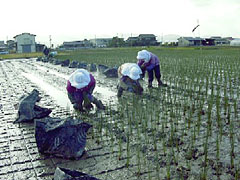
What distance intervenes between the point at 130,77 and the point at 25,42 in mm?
49035

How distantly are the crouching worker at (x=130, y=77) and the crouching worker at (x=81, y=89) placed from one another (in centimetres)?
107

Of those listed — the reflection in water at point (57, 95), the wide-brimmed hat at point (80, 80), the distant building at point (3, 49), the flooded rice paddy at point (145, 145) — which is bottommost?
the flooded rice paddy at point (145, 145)

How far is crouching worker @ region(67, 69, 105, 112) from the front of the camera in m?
5.28

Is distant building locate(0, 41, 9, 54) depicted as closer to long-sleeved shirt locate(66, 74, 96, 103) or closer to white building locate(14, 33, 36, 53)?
white building locate(14, 33, 36, 53)

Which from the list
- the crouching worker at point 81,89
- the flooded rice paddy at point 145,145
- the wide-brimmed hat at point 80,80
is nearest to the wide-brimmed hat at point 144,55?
the flooded rice paddy at point 145,145

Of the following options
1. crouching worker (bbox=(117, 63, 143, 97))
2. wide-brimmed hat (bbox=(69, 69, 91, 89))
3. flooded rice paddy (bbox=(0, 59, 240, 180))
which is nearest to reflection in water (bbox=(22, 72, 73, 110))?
flooded rice paddy (bbox=(0, 59, 240, 180))

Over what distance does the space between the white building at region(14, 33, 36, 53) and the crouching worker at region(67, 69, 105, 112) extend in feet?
152

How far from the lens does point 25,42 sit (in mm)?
51312

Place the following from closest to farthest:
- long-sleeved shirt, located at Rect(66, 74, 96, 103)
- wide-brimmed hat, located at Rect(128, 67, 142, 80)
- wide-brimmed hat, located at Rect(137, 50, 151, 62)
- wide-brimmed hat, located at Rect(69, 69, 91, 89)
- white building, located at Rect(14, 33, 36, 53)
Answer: wide-brimmed hat, located at Rect(69, 69, 91, 89)
long-sleeved shirt, located at Rect(66, 74, 96, 103)
wide-brimmed hat, located at Rect(128, 67, 142, 80)
wide-brimmed hat, located at Rect(137, 50, 151, 62)
white building, located at Rect(14, 33, 36, 53)

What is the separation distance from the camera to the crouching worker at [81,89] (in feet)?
17.3

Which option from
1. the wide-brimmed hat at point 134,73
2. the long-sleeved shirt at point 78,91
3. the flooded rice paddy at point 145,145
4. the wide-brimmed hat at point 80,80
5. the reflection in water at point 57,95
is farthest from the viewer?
the reflection in water at point 57,95

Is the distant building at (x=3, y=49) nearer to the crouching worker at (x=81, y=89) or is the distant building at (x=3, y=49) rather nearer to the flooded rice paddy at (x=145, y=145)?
the flooded rice paddy at (x=145, y=145)

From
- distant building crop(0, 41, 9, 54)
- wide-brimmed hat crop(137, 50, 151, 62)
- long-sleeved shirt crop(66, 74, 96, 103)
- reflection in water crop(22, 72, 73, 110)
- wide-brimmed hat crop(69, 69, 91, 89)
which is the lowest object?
reflection in water crop(22, 72, 73, 110)

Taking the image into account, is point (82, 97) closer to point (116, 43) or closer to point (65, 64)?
point (65, 64)
